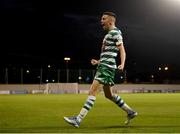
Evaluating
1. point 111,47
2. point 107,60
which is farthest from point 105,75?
point 111,47

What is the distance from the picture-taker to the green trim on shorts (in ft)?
32.6

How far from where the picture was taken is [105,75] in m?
9.95

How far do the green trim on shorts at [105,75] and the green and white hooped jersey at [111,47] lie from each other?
8 centimetres

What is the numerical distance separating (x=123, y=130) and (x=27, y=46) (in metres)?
81.4

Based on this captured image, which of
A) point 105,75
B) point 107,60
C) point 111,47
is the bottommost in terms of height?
point 105,75

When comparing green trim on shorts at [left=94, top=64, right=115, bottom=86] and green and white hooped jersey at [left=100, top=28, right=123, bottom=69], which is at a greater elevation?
green and white hooped jersey at [left=100, top=28, right=123, bottom=69]

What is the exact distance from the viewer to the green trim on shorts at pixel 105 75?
9.94 meters

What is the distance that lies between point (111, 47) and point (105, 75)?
59 centimetres

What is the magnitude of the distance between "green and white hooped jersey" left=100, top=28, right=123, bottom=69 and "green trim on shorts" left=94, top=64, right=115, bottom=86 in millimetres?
84

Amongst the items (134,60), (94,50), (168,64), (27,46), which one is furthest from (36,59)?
(168,64)

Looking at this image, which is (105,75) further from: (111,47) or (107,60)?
(111,47)

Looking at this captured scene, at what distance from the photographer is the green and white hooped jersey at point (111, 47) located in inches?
394

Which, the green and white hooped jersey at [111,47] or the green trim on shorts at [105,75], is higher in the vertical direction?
the green and white hooped jersey at [111,47]

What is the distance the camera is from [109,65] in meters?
10.0
